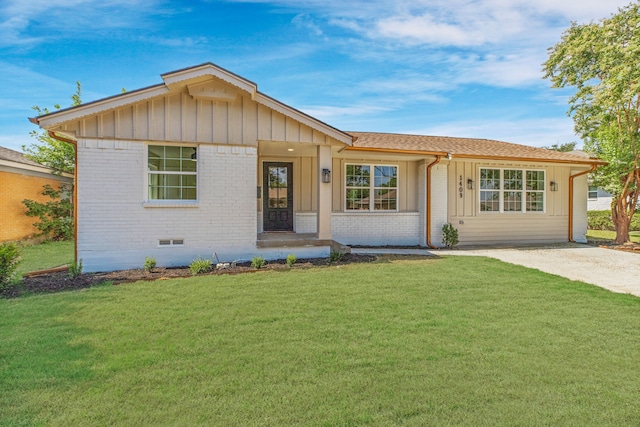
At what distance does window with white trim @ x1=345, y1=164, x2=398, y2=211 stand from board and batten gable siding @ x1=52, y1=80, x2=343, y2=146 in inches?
118

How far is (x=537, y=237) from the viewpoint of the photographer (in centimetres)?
1189

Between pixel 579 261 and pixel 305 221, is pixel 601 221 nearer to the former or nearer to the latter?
pixel 579 261

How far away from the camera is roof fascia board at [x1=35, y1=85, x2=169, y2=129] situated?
6512 millimetres

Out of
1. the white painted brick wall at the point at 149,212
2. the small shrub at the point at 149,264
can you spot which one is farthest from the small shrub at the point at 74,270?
the small shrub at the point at 149,264

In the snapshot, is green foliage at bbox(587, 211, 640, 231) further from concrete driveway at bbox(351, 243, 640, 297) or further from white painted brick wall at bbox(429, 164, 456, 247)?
white painted brick wall at bbox(429, 164, 456, 247)

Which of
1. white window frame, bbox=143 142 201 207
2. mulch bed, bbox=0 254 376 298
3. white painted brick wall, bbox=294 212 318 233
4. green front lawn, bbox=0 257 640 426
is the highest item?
white window frame, bbox=143 142 201 207

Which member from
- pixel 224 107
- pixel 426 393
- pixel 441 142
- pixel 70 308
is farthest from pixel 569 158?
pixel 70 308

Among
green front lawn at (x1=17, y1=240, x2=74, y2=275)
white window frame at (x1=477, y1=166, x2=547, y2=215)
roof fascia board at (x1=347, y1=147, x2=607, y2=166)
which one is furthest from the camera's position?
white window frame at (x1=477, y1=166, x2=547, y2=215)

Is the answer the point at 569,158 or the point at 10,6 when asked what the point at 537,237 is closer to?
the point at 569,158

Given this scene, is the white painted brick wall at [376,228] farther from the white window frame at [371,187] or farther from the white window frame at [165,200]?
the white window frame at [165,200]

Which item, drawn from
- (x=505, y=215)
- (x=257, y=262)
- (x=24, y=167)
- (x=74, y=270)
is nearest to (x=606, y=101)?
(x=505, y=215)

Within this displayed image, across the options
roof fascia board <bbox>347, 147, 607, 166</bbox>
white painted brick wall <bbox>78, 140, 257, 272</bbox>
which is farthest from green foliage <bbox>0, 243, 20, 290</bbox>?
roof fascia board <bbox>347, 147, 607, 166</bbox>

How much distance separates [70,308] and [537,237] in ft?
44.7

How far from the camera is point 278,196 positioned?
1041cm
